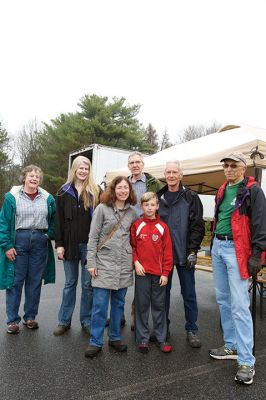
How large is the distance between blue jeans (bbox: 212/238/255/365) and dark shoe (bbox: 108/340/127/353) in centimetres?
108

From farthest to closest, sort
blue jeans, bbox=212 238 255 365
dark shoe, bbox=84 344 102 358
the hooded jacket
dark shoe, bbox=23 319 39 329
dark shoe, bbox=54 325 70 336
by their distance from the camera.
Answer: dark shoe, bbox=23 319 39 329
dark shoe, bbox=54 325 70 336
the hooded jacket
dark shoe, bbox=84 344 102 358
blue jeans, bbox=212 238 255 365

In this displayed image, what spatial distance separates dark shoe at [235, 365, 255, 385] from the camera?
2.97 m

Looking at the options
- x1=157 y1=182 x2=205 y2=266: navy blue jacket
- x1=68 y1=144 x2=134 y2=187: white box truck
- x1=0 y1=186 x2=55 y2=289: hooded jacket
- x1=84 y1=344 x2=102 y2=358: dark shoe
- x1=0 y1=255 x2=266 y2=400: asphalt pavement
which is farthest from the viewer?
x1=68 y1=144 x2=134 y2=187: white box truck

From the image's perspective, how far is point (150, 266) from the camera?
365 cm

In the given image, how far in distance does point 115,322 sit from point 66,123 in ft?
82.3

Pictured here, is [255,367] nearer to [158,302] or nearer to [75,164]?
[158,302]

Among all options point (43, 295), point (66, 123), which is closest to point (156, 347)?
point (43, 295)

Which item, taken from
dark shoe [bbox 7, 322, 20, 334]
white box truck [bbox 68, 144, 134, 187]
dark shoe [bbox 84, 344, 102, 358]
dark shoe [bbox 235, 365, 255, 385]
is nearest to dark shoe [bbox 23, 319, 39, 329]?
dark shoe [bbox 7, 322, 20, 334]

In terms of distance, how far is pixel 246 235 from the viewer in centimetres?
314

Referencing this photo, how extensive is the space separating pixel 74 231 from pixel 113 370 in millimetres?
1546

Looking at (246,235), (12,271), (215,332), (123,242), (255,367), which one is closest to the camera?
(246,235)

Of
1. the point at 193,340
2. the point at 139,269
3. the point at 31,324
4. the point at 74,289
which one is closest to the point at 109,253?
the point at 139,269

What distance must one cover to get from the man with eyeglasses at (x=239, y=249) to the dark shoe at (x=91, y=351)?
1334 millimetres

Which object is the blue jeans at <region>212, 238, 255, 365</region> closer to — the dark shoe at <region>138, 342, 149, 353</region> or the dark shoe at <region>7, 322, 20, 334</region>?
the dark shoe at <region>138, 342, 149, 353</region>
